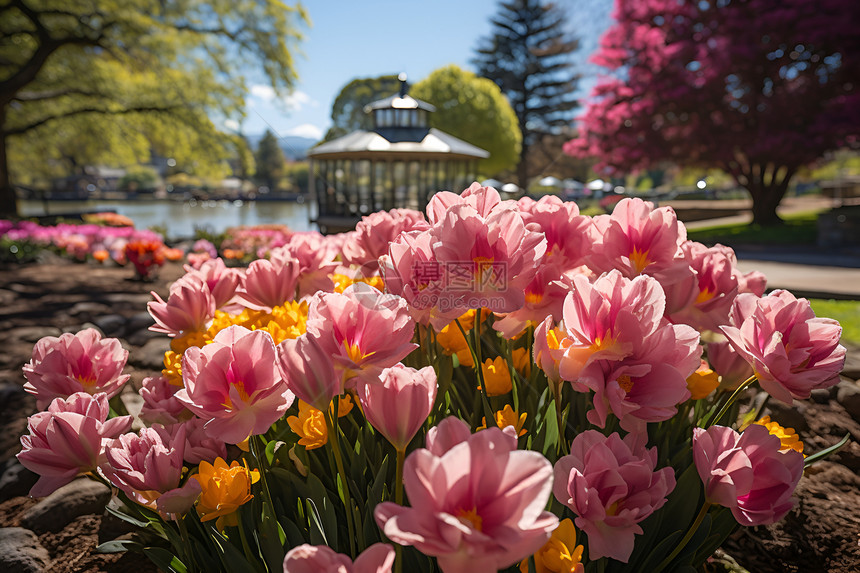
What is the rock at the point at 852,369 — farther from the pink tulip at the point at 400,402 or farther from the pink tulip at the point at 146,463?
the pink tulip at the point at 146,463

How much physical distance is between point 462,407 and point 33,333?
170 inches

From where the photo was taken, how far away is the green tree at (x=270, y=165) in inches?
2778

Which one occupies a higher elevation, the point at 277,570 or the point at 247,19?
the point at 247,19

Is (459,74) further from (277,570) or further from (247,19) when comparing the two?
(277,570)

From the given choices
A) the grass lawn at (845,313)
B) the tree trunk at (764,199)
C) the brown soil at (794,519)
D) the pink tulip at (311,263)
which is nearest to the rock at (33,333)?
the brown soil at (794,519)

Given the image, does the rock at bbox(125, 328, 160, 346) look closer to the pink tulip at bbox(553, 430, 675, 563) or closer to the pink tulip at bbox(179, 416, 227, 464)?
the pink tulip at bbox(179, 416, 227, 464)

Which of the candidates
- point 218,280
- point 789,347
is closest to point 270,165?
point 218,280

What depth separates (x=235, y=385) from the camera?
839mm

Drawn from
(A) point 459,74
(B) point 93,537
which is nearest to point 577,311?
(B) point 93,537

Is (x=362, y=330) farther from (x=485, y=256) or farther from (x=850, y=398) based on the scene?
(x=850, y=398)

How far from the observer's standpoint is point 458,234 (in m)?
0.90

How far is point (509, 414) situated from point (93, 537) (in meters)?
1.64

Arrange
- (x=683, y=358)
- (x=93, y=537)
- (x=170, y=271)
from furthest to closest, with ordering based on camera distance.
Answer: (x=170, y=271)
(x=93, y=537)
(x=683, y=358)

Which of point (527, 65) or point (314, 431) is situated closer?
point (314, 431)
